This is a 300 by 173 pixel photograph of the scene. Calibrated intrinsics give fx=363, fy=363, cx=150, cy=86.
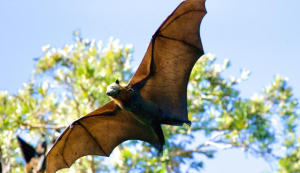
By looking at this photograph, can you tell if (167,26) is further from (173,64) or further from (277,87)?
(277,87)

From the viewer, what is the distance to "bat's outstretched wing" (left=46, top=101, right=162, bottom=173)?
18.4ft

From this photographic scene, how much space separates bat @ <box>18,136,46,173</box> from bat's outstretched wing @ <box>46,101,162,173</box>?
3.68 metres

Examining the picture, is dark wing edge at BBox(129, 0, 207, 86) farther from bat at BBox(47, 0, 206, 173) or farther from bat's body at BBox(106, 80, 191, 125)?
bat's body at BBox(106, 80, 191, 125)

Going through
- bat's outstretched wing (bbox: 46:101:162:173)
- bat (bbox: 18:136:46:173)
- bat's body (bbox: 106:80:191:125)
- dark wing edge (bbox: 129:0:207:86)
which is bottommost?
bat (bbox: 18:136:46:173)

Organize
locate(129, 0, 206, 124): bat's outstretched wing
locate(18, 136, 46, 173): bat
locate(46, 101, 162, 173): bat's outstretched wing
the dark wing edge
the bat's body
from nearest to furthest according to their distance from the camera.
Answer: the bat's body → the dark wing edge → locate(129, 0, 206, 124): bat's outstretched wing → locate(46, 101, 162, 173): bat's outstretched wing → locate(18, 136, 46, 173): bat

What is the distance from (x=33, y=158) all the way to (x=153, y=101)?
508cm

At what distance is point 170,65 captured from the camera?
557 cm

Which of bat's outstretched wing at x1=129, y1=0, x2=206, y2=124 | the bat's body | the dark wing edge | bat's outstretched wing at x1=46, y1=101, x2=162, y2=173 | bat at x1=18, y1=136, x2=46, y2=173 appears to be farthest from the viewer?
bat at x1=18, y1=136, x2=46, y2=173

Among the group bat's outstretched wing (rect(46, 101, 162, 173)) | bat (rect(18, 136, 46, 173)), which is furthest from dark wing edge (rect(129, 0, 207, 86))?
bat (rect(18, 136, 46, 173))

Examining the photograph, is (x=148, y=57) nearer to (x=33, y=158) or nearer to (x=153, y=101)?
(x=153, y=101)

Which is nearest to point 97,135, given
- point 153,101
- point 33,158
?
point 153,101

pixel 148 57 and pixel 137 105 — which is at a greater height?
pixel 148 57

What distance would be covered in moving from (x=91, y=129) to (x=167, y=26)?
2.03 meters

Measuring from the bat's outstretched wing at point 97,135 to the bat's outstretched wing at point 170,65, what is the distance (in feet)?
1.67
